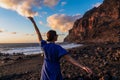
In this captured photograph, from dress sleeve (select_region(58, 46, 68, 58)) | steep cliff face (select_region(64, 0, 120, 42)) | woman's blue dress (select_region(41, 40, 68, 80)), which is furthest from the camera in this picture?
steep cliff face (select_region(64, 0, 120, 42))

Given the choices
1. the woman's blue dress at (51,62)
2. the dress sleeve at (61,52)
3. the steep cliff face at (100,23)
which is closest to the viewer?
the dress sleeve at (61,52)

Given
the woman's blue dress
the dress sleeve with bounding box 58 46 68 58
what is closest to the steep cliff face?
the woman's blue dress

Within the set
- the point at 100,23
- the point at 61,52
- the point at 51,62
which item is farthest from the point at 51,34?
the point at 100,23

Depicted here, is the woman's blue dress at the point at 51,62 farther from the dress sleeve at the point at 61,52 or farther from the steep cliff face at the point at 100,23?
the steep cliff face at the point at 100,23

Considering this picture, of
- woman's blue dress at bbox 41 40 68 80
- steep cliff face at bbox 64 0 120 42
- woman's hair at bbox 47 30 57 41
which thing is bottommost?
woman's blue dress at bbox 41 40 68 80

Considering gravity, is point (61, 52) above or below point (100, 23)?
below

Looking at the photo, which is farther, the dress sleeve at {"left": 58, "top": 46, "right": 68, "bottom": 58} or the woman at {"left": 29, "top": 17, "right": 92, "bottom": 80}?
the woman at {"left": 29, "top": 17, "right": 92, "bottom": 80}

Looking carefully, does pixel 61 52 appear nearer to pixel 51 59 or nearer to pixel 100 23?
pixel 51 59

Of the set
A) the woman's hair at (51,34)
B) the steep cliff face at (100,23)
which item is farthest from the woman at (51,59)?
the steep cliff face at (100,23)

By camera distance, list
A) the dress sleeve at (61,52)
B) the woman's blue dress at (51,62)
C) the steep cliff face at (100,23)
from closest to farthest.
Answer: the dress sleeve at (61,52)
the woman's blue dress at (51,62)
the steep cliff face at (100,23)

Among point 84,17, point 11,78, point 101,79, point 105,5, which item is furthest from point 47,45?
point 84,17

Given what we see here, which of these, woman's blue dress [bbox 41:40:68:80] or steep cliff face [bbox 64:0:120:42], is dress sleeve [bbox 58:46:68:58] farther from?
steep cliff face [bbox 64:0:120:42]

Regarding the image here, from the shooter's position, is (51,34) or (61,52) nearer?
(61,52)

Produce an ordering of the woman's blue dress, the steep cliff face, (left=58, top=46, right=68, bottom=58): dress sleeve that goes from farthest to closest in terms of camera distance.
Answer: the steep cliff face < the woman's blue dress < (left=58, top=46, right=68, bottom=58): dress sleeve
